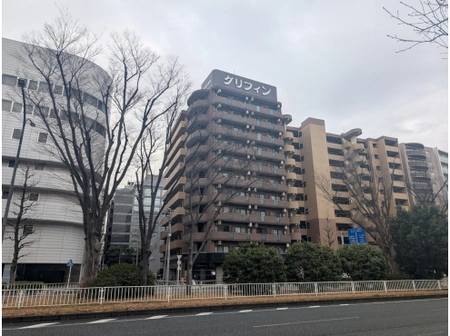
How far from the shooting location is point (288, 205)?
40.6 meters

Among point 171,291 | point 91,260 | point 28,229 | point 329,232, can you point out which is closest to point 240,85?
point 329,232

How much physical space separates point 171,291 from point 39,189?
2042 centimetres

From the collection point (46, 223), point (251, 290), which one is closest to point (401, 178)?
point (251, 290)

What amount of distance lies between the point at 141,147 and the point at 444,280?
21021 mm

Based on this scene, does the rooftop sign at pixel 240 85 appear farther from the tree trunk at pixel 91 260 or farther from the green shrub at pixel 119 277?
the green shrub at pixel 119 277

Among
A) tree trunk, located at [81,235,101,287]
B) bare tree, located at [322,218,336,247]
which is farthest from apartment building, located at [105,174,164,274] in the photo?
tree trunk, located at [81,235,101,287]

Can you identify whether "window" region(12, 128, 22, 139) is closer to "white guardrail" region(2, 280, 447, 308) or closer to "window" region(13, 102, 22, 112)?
"window" region(13, 102, 22, 112)

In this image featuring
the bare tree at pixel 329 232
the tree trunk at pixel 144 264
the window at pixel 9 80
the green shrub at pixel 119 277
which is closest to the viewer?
the green shrub at pixel 119 277

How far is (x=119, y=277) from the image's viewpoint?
14.1 m

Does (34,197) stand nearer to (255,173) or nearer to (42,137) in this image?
(42,137)

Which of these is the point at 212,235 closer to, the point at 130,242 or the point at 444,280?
the point at 444,280

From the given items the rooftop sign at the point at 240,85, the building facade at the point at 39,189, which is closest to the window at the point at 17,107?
the building facade at the point at 39,189

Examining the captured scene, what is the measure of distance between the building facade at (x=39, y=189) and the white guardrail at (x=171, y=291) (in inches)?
565

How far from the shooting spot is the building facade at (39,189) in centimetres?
2653
